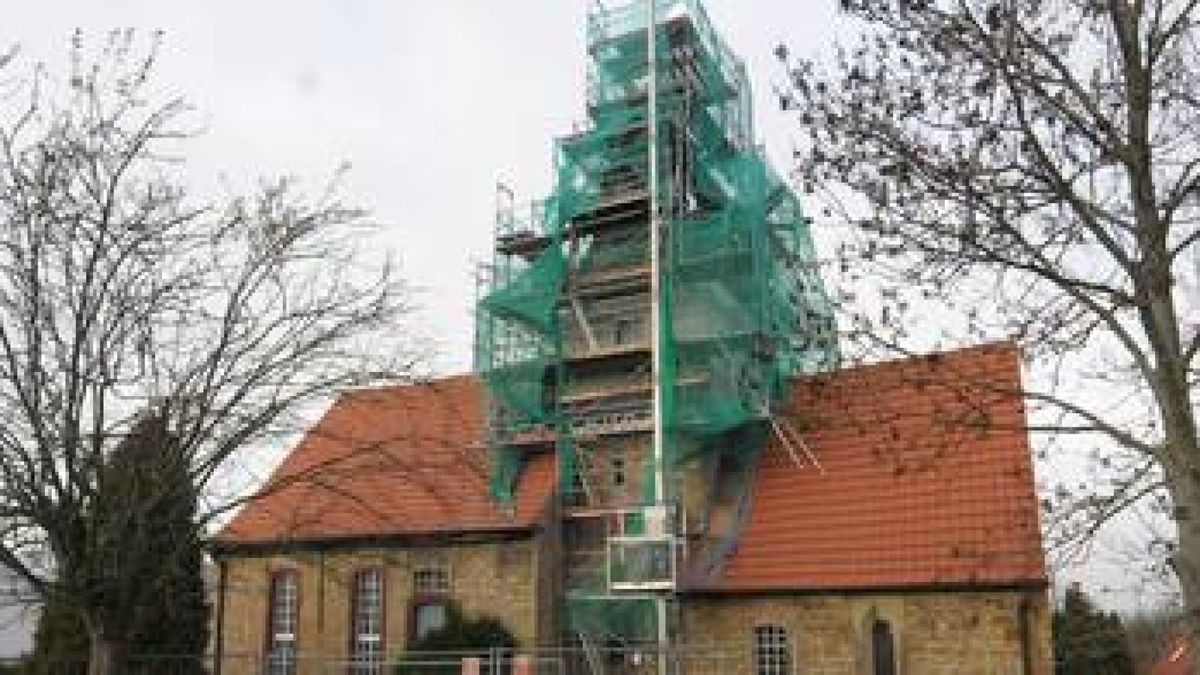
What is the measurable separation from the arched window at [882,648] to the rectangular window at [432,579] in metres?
9.57

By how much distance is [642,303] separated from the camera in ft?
91.3

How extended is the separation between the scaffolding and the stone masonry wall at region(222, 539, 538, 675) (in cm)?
125

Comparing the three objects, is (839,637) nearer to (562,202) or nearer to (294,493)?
(562,202)

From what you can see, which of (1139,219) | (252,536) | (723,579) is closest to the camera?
(1139,219)

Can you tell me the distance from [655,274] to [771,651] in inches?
316

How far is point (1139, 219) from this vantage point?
31.2 ft

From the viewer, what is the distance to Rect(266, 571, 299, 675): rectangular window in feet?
96.8

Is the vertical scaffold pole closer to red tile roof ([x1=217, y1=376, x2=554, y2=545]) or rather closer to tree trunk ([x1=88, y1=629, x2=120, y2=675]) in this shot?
red tile roof ([x1=217, y1=376, x2=554, y2=545])

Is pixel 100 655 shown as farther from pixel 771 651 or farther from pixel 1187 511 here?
pixel 771 651

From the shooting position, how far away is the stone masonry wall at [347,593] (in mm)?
26438

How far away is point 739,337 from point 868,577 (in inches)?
231

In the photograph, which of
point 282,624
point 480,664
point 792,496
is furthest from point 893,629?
point 282,624

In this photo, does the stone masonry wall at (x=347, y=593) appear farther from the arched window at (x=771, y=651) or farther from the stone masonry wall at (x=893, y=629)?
the arched window at (x=771, y=651)

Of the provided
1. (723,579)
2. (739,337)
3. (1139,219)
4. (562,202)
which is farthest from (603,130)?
(1139,219)
